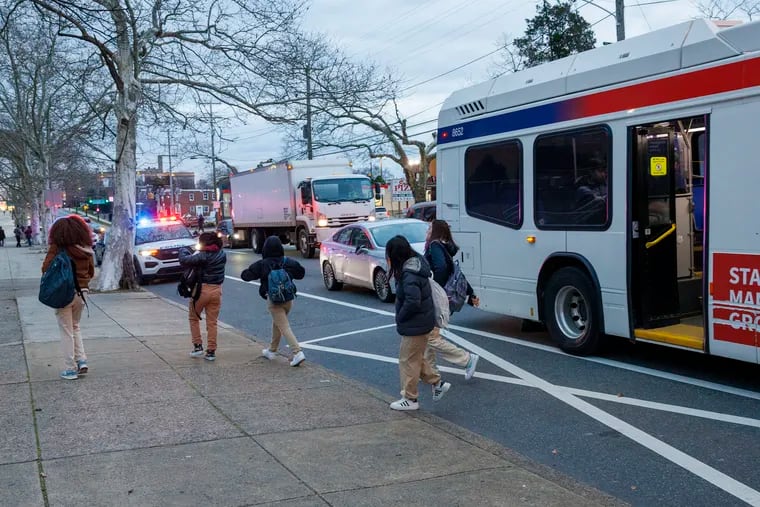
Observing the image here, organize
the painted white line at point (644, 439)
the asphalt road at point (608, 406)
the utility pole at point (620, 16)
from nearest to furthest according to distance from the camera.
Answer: the painted white line at point (644, 439) → the asphalt road at point (608, 406) → the utility pole at point (620, 16)

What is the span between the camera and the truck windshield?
26516mm

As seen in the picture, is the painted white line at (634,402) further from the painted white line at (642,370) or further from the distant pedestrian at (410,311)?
the distant pedestrian at (410,311)

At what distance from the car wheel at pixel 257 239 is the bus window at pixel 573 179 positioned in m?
23.9

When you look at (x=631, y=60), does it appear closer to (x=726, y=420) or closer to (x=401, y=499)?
(x=726, y=420)

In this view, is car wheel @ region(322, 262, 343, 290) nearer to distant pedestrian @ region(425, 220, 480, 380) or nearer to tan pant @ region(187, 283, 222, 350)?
tan pant @ region(187, 283, 222, 350)

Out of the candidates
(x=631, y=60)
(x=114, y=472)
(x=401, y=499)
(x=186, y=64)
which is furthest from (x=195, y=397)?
(x=186, y=64)

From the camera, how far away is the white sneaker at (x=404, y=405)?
6703 millimetres

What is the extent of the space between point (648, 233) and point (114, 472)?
5.63 meters

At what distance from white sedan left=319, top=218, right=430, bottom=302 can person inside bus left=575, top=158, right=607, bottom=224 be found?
5.55 metres

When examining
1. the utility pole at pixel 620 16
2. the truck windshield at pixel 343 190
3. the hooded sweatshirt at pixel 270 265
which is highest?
the utility pole at pixel 620 16

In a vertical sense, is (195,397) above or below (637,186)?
below

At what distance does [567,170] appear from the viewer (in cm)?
862

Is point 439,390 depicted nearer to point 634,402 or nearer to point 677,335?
point 634,402

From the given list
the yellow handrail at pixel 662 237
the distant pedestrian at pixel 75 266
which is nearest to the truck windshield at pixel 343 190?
the distant pedestrian at pixel 75 266
